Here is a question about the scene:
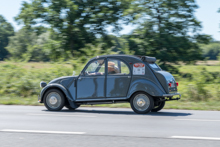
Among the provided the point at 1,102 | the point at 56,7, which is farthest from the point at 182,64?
the point at 1,102

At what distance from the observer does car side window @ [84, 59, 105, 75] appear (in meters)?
10.6

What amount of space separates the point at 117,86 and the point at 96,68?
2.94 feet

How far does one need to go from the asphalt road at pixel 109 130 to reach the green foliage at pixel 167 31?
55.3ft

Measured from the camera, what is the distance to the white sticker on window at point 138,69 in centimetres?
1012

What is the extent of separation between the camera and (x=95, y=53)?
1958cm

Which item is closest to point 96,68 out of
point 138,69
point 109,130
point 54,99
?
point 138,69

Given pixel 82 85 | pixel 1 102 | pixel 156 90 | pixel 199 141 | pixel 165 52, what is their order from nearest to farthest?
pixel 199 141, pixel 156 90, pixel 82 85, pixel 1 102, pixel 165 52

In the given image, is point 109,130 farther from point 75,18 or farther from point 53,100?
point 75,18

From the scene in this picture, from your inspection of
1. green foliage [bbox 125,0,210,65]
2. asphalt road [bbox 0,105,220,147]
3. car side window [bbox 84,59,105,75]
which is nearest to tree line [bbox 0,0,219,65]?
green foliage [bbox 125,0,210,65]

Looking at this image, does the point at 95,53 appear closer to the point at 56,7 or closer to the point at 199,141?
the point at 56,7

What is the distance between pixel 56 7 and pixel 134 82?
18290mm

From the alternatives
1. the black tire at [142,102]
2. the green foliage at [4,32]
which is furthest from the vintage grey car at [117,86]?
the green foliage at [4,32]

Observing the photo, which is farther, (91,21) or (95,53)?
(91,21)

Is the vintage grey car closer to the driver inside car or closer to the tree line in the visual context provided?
the driver inside car
